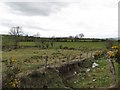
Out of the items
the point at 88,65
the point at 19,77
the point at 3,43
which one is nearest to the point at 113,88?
the point at 19,77

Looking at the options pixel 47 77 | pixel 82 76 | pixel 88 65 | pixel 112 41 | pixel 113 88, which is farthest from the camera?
pixel 112 41

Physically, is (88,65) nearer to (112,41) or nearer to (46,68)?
(46,68)

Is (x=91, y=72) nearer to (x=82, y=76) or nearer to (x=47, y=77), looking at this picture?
(x=82, y=76)

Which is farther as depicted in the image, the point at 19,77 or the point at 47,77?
the point at 47,77

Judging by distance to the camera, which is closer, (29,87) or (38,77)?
(29,87)

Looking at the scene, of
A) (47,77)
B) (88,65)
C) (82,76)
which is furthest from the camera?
(88,65)

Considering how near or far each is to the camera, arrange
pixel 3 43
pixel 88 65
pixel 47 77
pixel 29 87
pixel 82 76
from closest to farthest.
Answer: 1. pixel 29 87
2. pixel 47 77
3. pixel 82 76
4. pixel 88 65
5. pixel 3 43

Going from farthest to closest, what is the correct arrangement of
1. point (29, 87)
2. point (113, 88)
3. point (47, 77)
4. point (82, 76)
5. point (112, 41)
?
point (112, 41) < point (82, 76) < point (47, 77) < point (113, 88) < point (29, 87)

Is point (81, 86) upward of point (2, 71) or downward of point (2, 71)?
downward

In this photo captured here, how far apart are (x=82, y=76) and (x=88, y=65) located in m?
5.73

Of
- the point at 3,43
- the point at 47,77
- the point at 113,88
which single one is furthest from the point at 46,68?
the point at 3,43

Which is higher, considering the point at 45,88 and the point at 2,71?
the point at 2,71

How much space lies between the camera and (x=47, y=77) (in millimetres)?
19312

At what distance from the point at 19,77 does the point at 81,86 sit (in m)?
4.75
